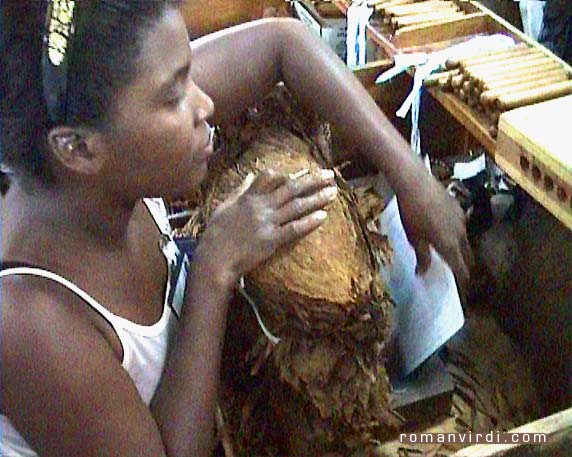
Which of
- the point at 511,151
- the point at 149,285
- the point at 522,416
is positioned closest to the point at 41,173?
the point at 149,285

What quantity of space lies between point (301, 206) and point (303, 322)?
0.11 meters

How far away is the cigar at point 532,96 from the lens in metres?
0.84

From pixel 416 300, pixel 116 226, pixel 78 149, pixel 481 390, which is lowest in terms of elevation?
pixel 481 390

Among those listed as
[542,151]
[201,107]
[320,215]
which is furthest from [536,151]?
[201,107]

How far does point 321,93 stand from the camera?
871mm

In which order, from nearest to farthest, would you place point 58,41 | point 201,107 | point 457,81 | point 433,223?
1. point 58,41
2. point 201,107
3. point 433,223
4. point 457,81

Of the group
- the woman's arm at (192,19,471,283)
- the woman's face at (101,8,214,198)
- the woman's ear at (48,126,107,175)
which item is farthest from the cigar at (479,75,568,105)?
the woman's ear at (48,126,107,175)

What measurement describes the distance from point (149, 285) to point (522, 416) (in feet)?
1.71

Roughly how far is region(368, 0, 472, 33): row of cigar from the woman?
0.87 feet

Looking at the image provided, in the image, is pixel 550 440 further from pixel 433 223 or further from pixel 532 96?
pixel 532 96

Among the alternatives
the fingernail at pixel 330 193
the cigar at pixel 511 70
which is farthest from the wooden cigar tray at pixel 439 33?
the fingernail at pixel 330 193

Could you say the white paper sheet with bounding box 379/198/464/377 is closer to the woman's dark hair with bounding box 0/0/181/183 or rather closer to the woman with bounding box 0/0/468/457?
the woman with bounding box 0/0/468/457

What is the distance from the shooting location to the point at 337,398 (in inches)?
30.0

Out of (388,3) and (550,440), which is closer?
(550,440)
